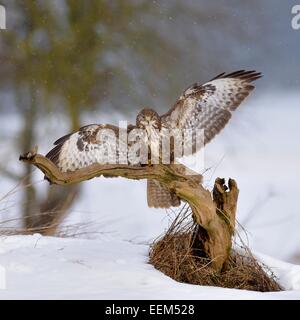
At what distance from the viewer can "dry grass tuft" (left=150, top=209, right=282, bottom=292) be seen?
399 cm

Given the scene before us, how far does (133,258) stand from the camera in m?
4.18

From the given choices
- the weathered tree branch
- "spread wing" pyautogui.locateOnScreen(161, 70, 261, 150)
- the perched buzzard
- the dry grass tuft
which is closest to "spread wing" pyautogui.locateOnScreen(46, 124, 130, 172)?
the perched buzzard

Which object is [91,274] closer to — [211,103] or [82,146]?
[82,146]

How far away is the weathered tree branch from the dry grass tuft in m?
0.08

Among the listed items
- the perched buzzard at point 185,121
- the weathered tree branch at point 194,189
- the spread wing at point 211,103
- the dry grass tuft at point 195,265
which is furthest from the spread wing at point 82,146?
the dry grass tuft at point 195,265

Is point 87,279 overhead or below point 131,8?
below

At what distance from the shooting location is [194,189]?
3.79 metres

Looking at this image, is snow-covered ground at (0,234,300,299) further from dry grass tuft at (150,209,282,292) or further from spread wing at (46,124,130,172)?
spread wing at (46,124,130,172)

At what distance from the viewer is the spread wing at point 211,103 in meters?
4.24

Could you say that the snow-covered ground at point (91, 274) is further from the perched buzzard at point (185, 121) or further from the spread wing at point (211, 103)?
the spread wing at point (211, 103)

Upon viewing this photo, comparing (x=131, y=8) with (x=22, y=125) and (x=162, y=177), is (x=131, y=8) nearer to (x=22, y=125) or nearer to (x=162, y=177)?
(x=22, y=125)

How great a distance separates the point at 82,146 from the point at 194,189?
841 mm
